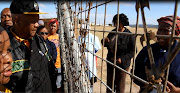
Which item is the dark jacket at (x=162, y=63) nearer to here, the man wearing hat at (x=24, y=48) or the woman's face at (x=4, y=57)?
the woman's face at (x=4, y=57)

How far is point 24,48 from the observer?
136cm

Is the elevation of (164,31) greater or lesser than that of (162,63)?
greater

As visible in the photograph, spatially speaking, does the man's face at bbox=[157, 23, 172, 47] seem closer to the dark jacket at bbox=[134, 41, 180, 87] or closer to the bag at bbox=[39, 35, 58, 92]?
the dark jacket at bbox=[134, 41, 180, 87]

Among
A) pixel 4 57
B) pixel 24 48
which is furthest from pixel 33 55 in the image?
pixel 4 57

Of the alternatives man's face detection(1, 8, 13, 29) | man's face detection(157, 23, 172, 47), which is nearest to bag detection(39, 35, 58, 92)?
man's face detection(1, 8, 13, 29)

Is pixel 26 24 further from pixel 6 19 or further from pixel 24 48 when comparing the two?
pixel 6 19

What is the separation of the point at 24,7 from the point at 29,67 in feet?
2.09


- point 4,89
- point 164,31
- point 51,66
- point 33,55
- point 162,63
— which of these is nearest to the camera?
point 164,31

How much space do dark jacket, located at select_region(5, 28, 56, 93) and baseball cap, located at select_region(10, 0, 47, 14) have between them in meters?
0.26

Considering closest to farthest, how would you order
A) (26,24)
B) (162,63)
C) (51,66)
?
1. (162,63)
2. (26,24)
3. (51,66)

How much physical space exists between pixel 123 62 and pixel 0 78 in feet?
4.46

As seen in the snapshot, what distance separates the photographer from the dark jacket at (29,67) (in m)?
1.27

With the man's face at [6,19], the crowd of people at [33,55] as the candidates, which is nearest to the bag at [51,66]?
the crowd of people at [33,55]

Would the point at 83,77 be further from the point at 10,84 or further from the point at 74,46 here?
the point at 10,84
